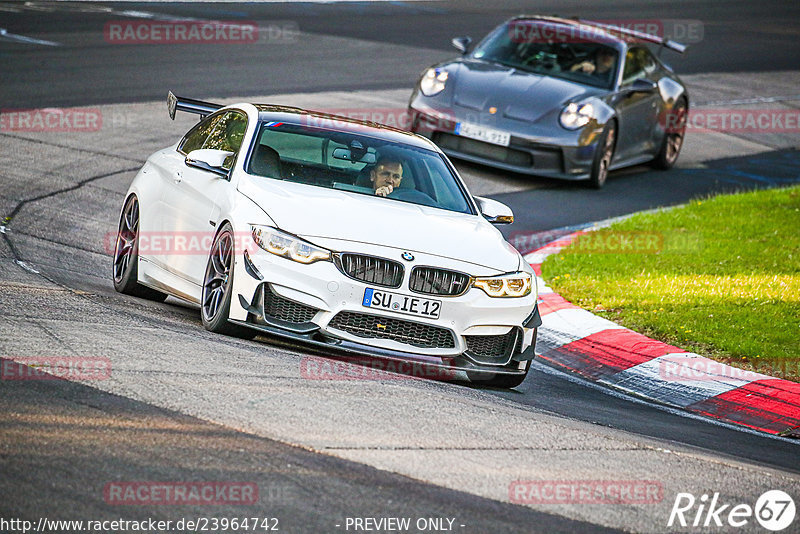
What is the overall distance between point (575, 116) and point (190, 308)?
698 centimetres

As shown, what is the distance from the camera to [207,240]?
772 cm

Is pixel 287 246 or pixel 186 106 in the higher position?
pixel 186 106

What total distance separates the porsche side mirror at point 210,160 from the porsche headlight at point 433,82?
695 cm

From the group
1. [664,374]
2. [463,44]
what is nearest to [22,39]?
[463,44]

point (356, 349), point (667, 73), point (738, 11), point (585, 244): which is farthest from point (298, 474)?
point (738, 11)

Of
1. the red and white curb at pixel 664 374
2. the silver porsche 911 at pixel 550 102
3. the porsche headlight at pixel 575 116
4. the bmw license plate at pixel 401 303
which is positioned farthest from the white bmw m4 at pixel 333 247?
the porsche headlight at pixel 575 116

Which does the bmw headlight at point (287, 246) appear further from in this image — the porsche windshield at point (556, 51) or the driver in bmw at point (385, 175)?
the porsche windshield at point (556, 51)

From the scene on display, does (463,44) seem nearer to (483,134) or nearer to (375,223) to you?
(483,134)

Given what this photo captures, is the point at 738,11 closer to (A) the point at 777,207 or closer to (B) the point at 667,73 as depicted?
(B) the point at 667,73

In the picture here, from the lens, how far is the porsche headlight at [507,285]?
730 cm

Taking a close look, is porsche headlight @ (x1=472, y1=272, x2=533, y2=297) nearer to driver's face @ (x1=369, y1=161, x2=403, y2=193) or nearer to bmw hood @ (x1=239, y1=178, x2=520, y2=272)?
bmw hood @ (x1=239, y1=178, x2=520, y2=272)

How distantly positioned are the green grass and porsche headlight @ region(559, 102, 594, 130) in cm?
148

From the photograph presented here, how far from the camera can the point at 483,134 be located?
1430 cm

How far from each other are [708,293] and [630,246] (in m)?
1.92
